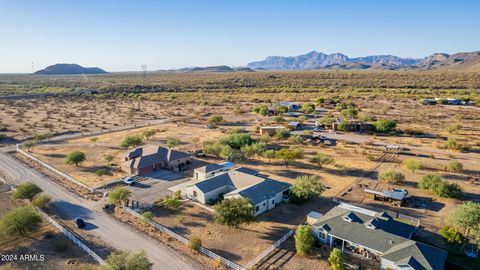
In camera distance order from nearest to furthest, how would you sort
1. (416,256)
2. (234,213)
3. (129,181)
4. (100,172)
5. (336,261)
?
(416,256) → (336,261) → (234,213) → (129,181) → (100,172)

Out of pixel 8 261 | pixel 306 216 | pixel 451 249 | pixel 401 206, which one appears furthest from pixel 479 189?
pixel 8 261

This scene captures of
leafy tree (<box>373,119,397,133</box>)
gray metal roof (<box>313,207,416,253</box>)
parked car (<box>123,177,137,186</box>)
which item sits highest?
leafy tree (<box>373,119,397,133</box>)

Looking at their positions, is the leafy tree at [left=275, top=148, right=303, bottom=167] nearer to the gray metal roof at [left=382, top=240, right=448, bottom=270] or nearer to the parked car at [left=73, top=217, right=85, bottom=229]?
the gray metal roof at [left=382, top=240, right=448, bottom=270]

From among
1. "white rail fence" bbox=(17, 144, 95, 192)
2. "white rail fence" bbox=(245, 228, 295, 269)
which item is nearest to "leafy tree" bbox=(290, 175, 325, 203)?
"white rail fence" bbox=(245, 228, 295, 269)

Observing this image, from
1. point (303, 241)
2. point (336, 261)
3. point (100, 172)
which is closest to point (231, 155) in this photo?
point (100, 172)

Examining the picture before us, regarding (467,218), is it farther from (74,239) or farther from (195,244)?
(74,239)
